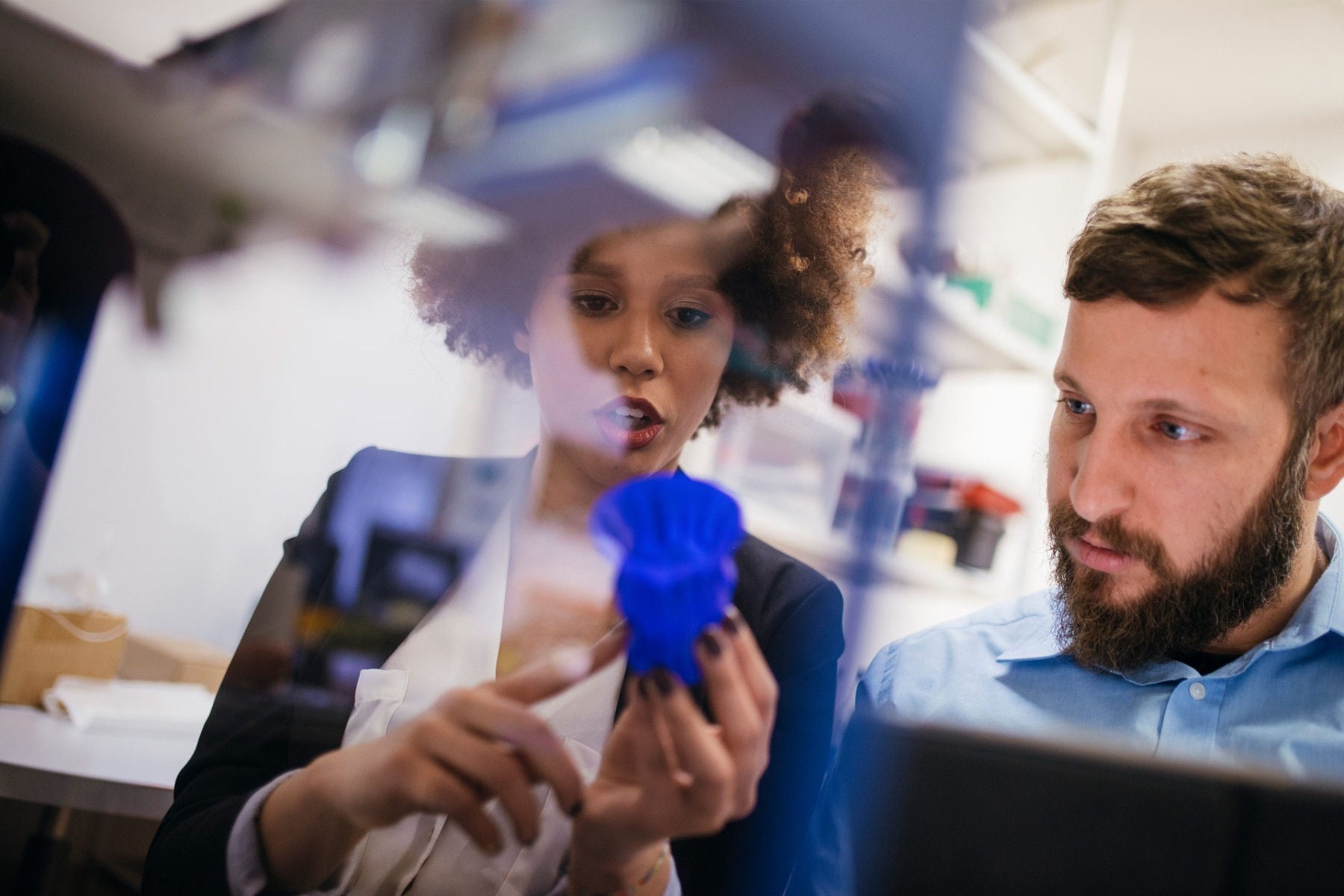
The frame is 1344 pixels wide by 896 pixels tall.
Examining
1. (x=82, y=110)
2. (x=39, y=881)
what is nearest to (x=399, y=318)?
(x=82, y=110)

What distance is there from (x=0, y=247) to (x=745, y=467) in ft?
1.54

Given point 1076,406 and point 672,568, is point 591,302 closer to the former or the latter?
point 672,568

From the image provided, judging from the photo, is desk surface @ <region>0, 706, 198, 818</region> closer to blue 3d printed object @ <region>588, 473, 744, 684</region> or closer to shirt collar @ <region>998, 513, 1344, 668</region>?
blue 3d printed object @ <region>588, 473, 744, 684</region>

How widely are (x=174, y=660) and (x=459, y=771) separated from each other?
0.20 m

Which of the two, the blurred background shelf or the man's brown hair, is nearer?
the blurred background shelf

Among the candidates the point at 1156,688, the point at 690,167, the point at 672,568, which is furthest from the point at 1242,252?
the point at 672,568

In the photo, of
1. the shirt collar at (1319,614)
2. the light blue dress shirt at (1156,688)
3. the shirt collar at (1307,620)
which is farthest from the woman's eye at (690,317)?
the shirt collar at (1319,614)

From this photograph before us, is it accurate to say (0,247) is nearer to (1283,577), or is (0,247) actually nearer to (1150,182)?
(1150,182)

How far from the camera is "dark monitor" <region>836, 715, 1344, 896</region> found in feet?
1.19

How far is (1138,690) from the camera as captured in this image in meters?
0.90

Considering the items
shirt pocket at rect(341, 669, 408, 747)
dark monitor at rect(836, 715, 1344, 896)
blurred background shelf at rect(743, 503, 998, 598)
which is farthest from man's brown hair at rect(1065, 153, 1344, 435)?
shirt pocket at rect(341, 669, 408, 747)

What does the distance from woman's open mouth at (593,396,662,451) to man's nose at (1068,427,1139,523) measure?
0.47 metres

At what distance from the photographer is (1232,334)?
793 millimetres

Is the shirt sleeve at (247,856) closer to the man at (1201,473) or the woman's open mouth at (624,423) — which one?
the woman's open mouth at (624,423)
